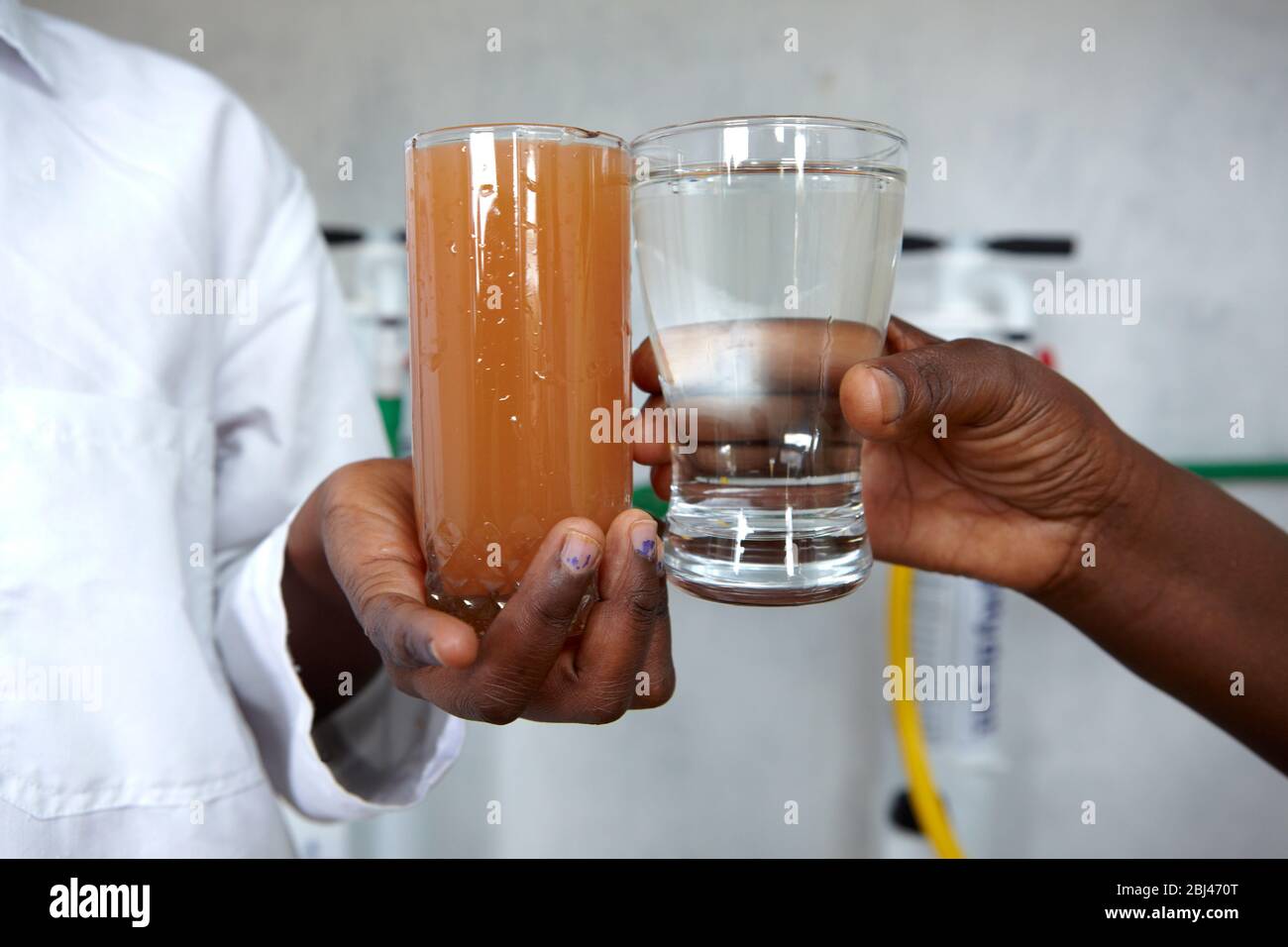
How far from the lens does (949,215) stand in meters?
1.72

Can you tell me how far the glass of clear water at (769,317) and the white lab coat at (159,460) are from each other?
396 mm

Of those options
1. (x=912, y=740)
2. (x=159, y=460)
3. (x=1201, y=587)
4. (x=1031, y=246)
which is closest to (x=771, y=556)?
(x=1201, y=587)

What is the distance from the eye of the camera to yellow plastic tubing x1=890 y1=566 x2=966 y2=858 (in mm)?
1569

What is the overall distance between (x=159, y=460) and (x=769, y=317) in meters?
0.53

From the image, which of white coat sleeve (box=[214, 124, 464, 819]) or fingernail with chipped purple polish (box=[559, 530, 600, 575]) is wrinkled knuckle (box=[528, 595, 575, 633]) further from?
white coat sleeve (box=[214, 124, 464, 819])

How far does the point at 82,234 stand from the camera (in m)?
0.90

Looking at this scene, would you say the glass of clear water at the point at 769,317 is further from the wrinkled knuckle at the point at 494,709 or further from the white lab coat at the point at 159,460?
the white lab coat at the point at 159,460

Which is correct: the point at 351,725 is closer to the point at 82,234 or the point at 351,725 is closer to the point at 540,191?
the point at 82,234

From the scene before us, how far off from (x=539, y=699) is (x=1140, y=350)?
1398 millimetres

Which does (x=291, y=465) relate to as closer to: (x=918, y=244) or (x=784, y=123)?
(x=784, y=123)

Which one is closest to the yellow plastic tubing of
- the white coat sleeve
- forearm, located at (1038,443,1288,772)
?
forearm, located at (1038,443,1288,772)

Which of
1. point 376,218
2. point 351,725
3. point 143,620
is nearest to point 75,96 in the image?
point 143,620

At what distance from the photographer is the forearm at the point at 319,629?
917mm
